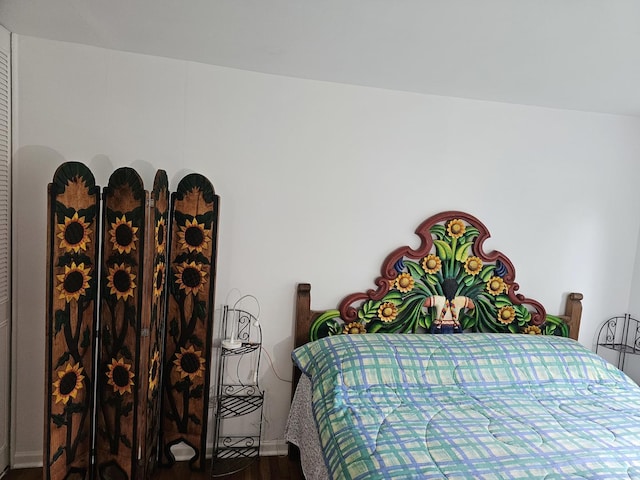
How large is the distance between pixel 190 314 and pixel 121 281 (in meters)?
0.42

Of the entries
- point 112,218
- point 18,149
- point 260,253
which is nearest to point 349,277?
point 260,253

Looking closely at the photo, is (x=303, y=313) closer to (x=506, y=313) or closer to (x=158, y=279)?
(x=158, y=279)

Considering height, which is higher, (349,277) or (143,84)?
(143,84)

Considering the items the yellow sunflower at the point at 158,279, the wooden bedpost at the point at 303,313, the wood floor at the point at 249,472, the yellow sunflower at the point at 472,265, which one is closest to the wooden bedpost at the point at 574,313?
the yellow sunflower at the point at 472,265

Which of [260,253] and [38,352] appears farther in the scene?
[260,253]

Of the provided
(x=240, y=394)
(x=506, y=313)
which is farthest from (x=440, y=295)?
(x=240, y=394)

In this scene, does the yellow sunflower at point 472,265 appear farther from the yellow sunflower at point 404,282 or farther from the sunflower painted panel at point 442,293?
the yellow sunflower at point 404,282

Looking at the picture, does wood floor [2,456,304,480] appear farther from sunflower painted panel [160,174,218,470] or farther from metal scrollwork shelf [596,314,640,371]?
metal scrollwork shelf [596,314,640,371]

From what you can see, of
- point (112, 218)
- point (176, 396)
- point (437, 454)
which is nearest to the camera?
point (437, 454)

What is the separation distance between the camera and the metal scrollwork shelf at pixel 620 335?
3000mm

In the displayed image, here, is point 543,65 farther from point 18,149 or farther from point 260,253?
point 18,149

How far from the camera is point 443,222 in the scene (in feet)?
8.77

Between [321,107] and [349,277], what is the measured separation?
40.6 inches

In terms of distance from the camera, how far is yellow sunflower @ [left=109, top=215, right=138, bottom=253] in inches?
78.4
